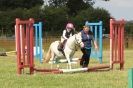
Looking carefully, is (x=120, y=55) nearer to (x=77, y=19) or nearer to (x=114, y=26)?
(x=114, y=26)

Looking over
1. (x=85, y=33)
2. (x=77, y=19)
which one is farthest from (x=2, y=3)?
(x=85, y=33)

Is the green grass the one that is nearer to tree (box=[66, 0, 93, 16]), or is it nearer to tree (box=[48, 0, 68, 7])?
tree (box=[66, 0, 93, 16])

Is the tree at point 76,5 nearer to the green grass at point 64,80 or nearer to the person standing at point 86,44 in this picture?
the person standing at point 86,44

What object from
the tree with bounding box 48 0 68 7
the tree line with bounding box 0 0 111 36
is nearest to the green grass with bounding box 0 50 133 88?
the tree line with bounding box 0 0 111 36

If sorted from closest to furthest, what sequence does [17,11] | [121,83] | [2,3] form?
[121,83]
[17,11]
[2,3]

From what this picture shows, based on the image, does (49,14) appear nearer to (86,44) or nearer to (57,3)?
(57,3)

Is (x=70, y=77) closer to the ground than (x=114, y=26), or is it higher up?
closer to the ground

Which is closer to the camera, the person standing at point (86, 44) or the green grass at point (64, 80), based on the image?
the green grass at point (64, 80)

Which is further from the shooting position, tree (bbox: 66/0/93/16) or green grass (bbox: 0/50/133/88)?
tree (bbox: 66/0/93/16)

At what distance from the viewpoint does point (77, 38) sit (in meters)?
19.1

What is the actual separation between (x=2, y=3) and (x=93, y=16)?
46.0ft

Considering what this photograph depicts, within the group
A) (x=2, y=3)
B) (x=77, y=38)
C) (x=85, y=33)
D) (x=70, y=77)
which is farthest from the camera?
(x=2, y=3)

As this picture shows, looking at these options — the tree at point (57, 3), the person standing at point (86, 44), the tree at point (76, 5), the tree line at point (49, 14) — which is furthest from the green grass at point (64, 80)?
the tree at point (57, 3)

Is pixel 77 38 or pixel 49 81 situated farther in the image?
pixel 77 38
